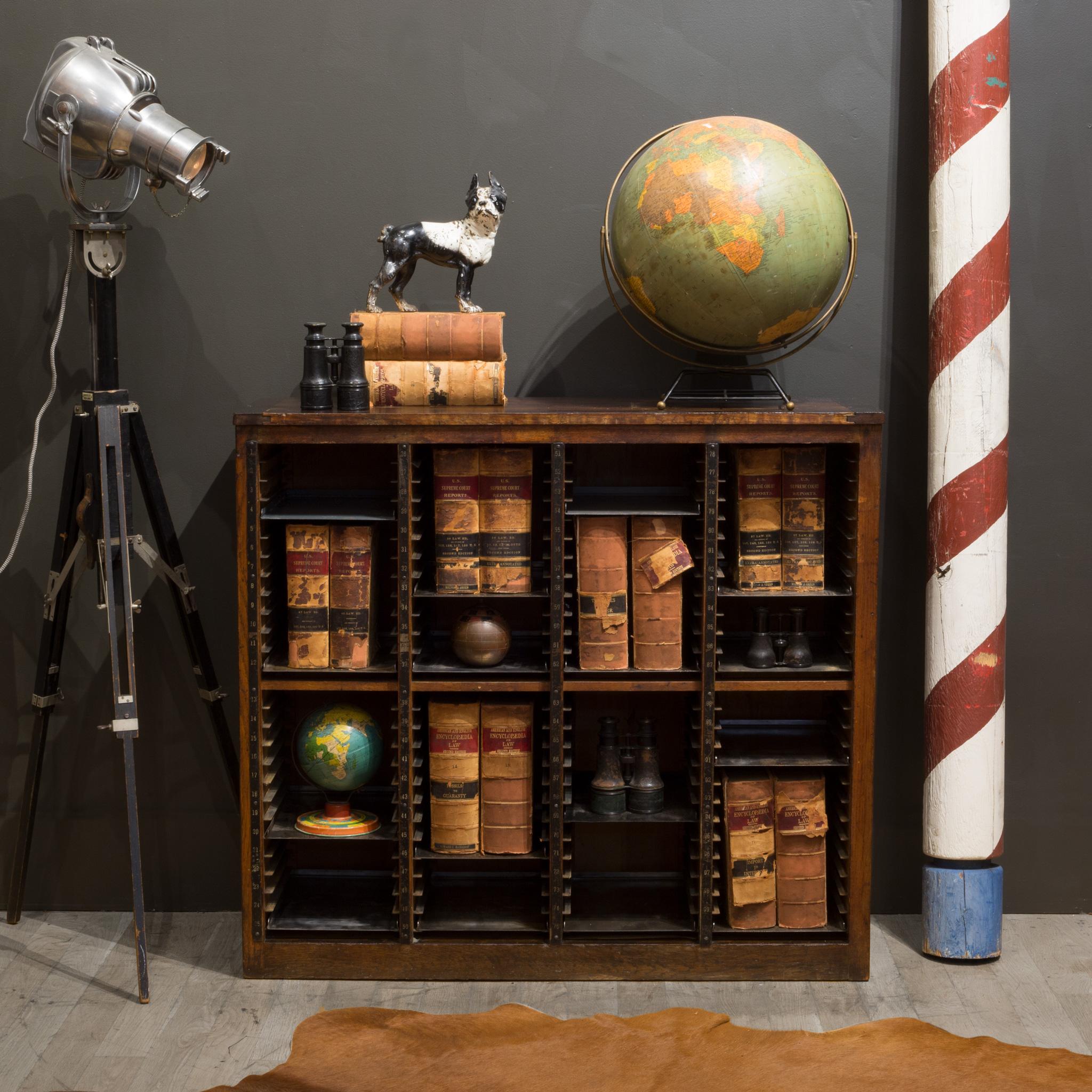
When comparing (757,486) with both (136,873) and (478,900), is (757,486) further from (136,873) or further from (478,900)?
(136,873)

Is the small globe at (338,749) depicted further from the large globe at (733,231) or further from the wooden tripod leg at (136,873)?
the large globe at (733,231)

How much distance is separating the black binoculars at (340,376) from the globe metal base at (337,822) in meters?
1.04

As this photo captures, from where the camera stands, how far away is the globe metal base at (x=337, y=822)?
3.30 metres

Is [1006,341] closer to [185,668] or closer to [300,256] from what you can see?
[300,256]

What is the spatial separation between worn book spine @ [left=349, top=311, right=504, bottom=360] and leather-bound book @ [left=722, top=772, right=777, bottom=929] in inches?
49.6

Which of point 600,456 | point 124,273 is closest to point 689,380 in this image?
point 600,456

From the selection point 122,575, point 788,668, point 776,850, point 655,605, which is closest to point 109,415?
point 122,575

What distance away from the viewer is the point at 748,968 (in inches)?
130

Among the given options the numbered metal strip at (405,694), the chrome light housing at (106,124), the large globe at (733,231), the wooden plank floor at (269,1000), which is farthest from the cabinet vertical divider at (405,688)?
the chrome light housing at (106,124)

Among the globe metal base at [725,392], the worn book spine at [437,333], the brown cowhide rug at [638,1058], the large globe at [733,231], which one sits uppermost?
the large globe at [733,231]

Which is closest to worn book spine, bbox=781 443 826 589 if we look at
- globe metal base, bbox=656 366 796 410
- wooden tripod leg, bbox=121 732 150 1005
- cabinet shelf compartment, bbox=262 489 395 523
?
globe metal base, bbox=656 366 796 410

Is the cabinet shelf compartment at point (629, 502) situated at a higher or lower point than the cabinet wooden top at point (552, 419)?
lower

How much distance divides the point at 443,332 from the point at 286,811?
1.34 meters

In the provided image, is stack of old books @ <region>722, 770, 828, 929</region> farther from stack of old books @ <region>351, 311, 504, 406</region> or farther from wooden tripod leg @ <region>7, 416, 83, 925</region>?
wooden tripod leg @ <region>7, 416, 83, 925</region>
